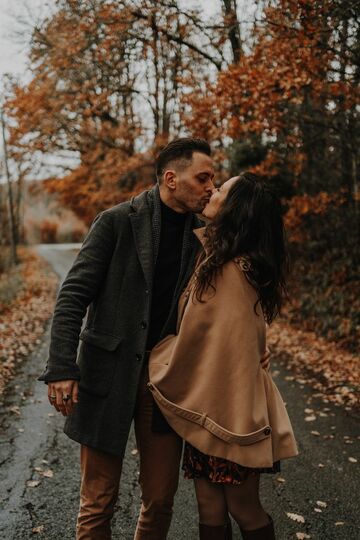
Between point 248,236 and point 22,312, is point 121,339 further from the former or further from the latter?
point 22,312

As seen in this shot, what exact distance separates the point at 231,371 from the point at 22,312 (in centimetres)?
1202

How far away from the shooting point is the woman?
7.21 feet

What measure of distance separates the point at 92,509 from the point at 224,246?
1335 mm

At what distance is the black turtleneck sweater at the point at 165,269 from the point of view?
2.58m

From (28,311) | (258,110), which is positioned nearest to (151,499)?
(258,110)

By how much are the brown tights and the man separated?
10.5 inches

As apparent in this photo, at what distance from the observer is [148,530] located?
2.57 metres

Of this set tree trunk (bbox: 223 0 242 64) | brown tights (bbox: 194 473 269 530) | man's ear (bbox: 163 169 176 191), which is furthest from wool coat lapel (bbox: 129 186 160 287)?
tree trunk (bbox: 223 0 242 64)

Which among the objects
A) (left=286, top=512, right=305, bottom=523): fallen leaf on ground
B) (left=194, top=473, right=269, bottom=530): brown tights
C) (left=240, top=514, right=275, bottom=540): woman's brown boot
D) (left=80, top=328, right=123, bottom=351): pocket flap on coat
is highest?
(left=80, top=328, right=123, bottom=351): pocket flap on coat

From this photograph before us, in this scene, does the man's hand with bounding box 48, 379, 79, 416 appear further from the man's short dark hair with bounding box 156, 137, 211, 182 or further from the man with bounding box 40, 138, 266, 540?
the man's short dark hair with bounding box 156, 137, 211, 182

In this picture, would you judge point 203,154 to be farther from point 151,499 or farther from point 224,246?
point 151,499

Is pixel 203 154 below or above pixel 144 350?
above

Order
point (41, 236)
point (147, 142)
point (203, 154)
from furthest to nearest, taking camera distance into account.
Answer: point (41, 236) → point (147, 142) → point (203, 154)

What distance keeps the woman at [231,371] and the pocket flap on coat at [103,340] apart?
9.8 inches
